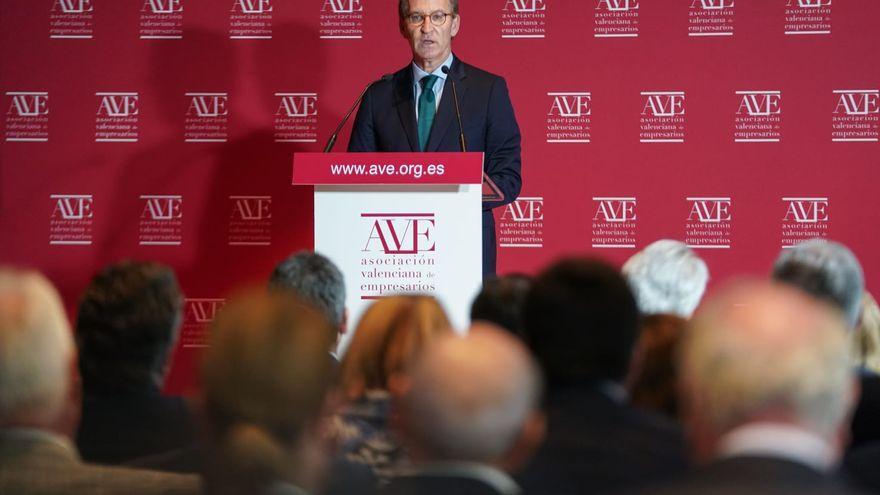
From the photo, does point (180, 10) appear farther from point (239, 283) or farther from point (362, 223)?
point (362, 223)

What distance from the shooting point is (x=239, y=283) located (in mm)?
6613

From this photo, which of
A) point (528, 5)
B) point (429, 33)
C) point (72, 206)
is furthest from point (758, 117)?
point (72, 206)

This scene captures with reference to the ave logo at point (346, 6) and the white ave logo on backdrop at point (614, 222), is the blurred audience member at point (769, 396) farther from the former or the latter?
the ave logo at point (346, 6)

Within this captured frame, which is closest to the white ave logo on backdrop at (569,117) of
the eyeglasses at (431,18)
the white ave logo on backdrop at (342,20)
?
the white ave logo on backdrop at (342,20)

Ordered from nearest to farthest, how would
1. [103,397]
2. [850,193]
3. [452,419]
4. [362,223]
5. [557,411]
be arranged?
[452,419]
[557,411]
[103,397]
[362,223]
[850,193]

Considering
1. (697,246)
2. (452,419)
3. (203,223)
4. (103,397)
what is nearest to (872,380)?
(452,419)

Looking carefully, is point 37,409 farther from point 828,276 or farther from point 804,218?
point 804,218

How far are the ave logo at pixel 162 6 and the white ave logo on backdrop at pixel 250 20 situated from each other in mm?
327

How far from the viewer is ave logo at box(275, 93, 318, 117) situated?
6.61 metres

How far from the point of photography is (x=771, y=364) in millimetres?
1545

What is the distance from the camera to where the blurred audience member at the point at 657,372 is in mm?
2465

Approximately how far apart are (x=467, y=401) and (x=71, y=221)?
18.4 ft

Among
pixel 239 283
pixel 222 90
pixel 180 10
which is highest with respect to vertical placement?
pixel 180 10

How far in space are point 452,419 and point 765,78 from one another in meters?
5.30
